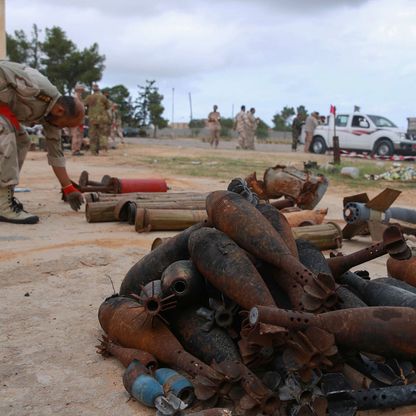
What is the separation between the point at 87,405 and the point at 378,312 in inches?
49.7

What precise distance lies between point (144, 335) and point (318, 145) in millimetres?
20568

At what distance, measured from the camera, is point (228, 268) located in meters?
2.49

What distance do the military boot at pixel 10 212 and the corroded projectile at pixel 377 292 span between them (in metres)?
4.10

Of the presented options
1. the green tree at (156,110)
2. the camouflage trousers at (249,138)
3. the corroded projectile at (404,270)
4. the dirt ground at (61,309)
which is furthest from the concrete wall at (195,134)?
the corroded projectile at (404,270)

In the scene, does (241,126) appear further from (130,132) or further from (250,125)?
(130,132)

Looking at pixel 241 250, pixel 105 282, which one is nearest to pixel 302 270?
pixel 241 250

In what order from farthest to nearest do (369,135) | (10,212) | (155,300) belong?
(369,135) < (10,212) < (155,300)

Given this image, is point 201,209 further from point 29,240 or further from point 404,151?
point 404,151

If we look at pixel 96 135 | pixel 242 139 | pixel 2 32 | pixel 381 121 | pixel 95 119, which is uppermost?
pixel 2 32

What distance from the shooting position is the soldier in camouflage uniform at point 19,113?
5.96 metres

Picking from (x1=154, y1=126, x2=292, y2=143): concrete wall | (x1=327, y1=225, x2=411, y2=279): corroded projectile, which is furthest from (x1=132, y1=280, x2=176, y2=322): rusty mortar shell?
(x1=154, y1=126, x2=292, y2=143): concrete wall

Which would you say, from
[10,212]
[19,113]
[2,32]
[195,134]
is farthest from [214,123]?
[195,134]

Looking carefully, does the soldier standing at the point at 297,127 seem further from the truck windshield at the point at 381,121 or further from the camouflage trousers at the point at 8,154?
the camouflage trousers at the point at 8,154

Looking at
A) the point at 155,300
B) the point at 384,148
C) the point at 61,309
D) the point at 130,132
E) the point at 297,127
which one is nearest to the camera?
the point at 155,300
